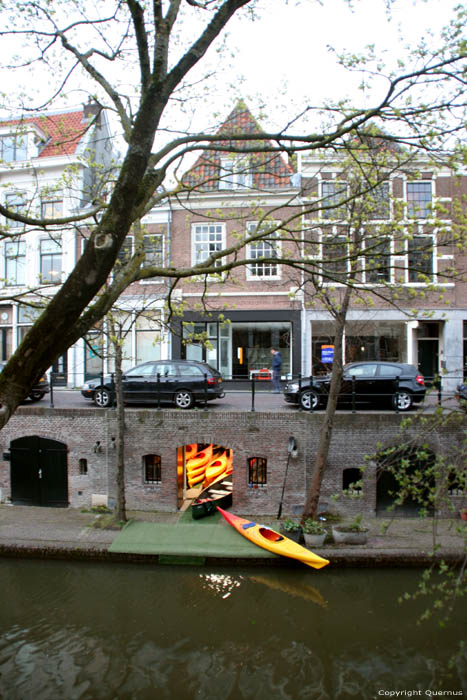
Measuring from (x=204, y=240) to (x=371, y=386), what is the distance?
1072 cm

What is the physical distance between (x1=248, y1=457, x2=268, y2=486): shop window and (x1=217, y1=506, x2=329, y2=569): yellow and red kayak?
168 centimetres

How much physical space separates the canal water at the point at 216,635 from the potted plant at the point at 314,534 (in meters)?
0.66

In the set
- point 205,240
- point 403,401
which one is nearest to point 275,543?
point 403,401

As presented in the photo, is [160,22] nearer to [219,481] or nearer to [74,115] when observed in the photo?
[219,481]

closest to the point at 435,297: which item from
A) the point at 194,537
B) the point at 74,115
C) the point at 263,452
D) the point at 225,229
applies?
the point at 225,229

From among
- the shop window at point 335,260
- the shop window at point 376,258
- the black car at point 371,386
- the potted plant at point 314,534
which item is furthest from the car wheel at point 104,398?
the shop window at point 376,258

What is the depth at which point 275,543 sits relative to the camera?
10664 millimetres

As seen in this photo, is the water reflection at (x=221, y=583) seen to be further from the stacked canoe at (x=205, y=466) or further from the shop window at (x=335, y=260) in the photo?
the shop window at (x=335, y=260)

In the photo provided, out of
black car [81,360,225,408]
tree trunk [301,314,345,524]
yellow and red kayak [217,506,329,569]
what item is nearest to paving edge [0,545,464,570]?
yellow and red kayak [217,506,329,569]

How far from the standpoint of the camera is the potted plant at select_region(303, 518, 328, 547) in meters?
10.9

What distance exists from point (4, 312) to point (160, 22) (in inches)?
797

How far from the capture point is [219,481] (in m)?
14.3

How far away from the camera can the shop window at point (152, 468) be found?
547 inches

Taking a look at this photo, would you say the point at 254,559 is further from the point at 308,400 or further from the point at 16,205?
the point at 16,205
